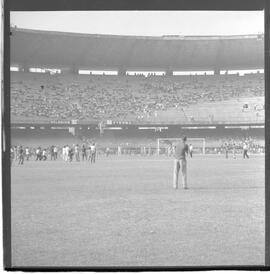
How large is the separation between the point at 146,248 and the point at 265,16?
2333 millimetres

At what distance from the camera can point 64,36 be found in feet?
112

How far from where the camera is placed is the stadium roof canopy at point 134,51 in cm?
3472

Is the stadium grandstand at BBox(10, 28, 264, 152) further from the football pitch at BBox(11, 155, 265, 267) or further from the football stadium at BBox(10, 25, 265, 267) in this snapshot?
the football pitch at BBox(11, 155, 265, 267)

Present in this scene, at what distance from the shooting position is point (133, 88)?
38.4 meters

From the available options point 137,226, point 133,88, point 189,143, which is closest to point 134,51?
point 133,88

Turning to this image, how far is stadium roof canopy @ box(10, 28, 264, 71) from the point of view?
114ft

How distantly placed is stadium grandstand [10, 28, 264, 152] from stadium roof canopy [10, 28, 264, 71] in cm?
7

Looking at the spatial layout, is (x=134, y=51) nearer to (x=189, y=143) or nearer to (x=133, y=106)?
(x=133, y=106)

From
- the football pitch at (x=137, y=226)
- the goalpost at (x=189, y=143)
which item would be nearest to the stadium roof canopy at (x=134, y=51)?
the goalpost at (x=189, y=143)

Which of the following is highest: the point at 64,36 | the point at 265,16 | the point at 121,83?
the point at 64,36

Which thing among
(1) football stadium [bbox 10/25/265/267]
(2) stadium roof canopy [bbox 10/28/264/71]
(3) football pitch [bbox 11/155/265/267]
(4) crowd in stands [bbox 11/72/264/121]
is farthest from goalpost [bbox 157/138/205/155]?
(3) football pitch [bbox 11/155/265/267]

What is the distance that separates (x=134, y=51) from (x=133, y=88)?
2.66 meters
